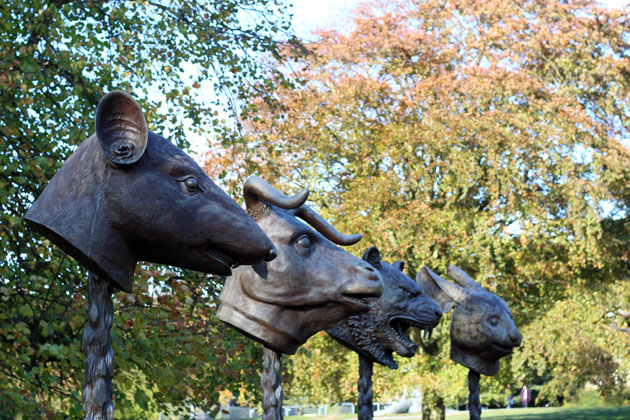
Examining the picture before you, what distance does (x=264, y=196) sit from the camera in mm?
4812

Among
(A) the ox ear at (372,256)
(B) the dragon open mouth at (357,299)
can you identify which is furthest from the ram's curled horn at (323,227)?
(A) the ox ear at (372,256)

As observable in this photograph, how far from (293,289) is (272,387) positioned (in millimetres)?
537

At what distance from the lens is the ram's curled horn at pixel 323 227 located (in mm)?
5105

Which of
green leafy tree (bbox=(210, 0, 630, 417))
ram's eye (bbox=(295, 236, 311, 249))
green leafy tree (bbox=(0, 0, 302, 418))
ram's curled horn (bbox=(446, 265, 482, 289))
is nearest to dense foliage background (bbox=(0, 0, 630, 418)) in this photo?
green leafy tree (bbox=(210, 0, 630, 417))

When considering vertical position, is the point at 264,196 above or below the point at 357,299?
above

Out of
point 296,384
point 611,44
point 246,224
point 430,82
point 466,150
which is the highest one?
point 611,44

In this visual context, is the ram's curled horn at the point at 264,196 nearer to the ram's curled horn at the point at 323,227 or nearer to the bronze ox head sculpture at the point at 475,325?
the ram's curled horn at the point at 323,227

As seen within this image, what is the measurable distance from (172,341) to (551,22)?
13308 millimetres

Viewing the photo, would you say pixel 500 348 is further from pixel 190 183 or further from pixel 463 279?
pixel 190 183

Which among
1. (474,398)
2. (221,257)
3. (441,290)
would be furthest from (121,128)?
(474,398)

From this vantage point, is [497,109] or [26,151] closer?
[26,151]

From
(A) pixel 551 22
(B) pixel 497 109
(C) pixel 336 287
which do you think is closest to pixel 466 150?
(B) pixel 497 109

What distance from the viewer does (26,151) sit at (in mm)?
8266

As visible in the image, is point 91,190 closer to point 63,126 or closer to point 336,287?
point 336,287
